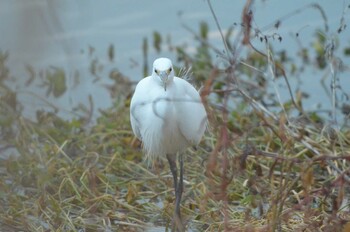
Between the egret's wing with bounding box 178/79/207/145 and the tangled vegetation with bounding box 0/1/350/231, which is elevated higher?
the egret's wing with bounding box 178/79/207/145

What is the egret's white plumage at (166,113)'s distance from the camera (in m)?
2.91

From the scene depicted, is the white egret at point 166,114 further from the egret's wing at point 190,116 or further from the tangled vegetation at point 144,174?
the tangled vegetation at point 144,174

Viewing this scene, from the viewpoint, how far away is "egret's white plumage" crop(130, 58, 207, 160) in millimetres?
2912

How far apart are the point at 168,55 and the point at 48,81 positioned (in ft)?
3.54

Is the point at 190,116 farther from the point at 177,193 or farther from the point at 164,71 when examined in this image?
the point at 177,193

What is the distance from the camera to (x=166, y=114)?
116 inches

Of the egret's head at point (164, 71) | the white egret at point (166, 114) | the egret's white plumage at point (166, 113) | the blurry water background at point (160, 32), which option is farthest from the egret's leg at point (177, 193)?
the blurry water background at point (160, 32)

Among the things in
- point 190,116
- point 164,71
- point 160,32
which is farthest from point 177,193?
point 160,32

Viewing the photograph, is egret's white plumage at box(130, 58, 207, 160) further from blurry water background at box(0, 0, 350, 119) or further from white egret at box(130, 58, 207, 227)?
blurry water background at box(0, 0, 350, 119)

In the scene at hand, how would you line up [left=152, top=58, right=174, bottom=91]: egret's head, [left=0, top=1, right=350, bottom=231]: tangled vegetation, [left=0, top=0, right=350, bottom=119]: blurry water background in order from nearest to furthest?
1. [left=152, top=58, right=174, bottom=91]: egret's head
2. [left=0, top=1, right=350, bottom=231]: tangled vegetation
3. [left=0, top=0, right=350, bottom=119]: blurry water background

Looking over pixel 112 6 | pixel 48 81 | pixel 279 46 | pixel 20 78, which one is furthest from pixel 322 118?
pixel 20 78

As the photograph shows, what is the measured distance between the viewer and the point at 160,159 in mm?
3859

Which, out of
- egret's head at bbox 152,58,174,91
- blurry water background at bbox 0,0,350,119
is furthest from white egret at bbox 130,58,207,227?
blurry water background at bbox 0,0,350,119

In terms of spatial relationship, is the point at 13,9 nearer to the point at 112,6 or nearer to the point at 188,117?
the point at 188,117
